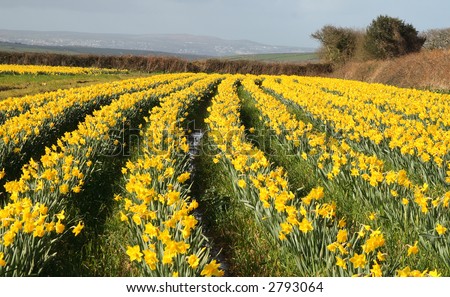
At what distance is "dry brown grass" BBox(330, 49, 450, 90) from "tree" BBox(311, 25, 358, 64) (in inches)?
600

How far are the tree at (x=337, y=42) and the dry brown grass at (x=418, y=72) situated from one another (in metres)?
15.2

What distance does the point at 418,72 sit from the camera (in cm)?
2503

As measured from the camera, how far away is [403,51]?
135ft

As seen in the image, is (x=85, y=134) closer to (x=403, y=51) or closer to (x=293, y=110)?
(x=293, y=110)

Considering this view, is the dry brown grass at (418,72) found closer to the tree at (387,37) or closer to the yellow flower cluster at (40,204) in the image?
the tree at (387,37)

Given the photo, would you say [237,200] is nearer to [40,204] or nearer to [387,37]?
[40,204]

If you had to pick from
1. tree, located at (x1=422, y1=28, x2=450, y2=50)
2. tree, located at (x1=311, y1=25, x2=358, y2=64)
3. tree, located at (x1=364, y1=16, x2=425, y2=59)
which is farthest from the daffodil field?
tree, located at (x1=422, y1=28, x2=450, y2=50)

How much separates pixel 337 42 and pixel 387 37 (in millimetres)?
7394

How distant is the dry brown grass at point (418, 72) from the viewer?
22964 millimetres

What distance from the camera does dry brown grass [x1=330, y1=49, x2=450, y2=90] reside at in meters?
23.0

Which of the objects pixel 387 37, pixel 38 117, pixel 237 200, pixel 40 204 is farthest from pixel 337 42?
pixel 40 204

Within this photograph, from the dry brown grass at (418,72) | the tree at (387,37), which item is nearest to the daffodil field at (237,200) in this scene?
the dry brown grass at (418,72)
